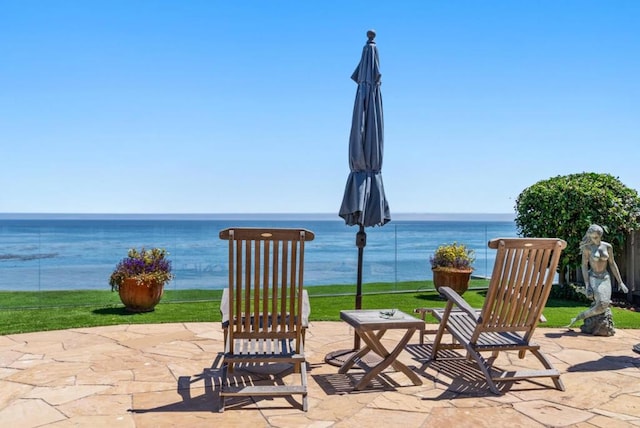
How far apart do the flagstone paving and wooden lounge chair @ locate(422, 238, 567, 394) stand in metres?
0.14

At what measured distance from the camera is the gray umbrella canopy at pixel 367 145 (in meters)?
4.75

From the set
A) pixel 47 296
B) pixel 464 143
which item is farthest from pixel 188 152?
pixel 47 296

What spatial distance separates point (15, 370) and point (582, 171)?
919 cm

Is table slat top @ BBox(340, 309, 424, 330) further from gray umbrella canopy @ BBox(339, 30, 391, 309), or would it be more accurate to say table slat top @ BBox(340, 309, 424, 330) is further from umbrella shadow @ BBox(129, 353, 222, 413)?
umbrella shadow @ BBox(129, 353, 222, 413)

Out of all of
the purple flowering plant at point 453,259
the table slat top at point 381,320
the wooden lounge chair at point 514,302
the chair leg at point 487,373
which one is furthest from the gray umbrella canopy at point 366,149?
the purple flowering plant at point 453,259

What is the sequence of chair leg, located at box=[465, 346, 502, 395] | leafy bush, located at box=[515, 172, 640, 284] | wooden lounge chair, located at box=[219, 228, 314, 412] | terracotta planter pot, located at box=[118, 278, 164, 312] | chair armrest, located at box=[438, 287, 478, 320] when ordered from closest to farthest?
wooden lounge chair, located at box=[219, 228, 314, 412]
chair leg, located at box=[465, 346, 502, 395]
chair armrest, located at box=[438, 287, 478, 320]
terracotta planter pot, located at box=[118, 278, 164, 312]
leafy bush, located at box=[515, 172, 640, 284]

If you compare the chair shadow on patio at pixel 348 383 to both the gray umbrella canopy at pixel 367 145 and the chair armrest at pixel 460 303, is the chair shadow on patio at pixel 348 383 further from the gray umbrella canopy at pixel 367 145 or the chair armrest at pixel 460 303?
the gray umbrella canopy at pixel 367 145

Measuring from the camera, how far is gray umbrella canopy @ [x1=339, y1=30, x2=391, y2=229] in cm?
475

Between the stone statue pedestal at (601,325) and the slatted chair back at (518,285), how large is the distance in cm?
230

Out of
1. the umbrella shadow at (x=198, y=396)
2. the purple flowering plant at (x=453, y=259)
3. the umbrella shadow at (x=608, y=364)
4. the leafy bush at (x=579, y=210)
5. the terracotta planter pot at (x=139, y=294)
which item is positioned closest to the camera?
the umbrella shadow at (x=198, y=396)

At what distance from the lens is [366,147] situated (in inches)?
188

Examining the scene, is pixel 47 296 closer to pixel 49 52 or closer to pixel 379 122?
pixel 49 52

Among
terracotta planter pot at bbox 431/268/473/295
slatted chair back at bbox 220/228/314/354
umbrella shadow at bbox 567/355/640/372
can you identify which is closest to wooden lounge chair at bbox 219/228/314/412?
slatted chair back at bbox 220/228/314/354

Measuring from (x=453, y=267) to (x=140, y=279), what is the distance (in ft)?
16.6
